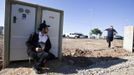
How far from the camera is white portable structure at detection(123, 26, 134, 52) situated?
14113mm

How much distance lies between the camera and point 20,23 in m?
7.46

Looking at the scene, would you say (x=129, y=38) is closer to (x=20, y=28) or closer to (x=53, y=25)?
(x=53, y=25)

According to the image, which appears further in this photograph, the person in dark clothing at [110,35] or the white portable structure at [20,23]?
the person in dark clothing at [110,35]

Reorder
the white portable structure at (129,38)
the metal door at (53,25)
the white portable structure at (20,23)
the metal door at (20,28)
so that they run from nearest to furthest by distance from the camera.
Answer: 1. the white portable structure at (20,23)
2. the metal door at (20,28)
3. the metal door at (53,25)
4. the white portable structure at (129,38)

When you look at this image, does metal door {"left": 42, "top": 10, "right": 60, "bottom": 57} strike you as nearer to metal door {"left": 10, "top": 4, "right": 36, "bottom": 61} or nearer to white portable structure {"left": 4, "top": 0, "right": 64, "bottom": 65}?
white portable structure {"left": 4, "top": 0, "right": 64, "bottom": 65}

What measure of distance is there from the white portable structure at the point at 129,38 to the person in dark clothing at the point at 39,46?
8.05 m

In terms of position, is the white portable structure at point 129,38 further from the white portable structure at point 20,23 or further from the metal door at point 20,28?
the metal door at point 20,28

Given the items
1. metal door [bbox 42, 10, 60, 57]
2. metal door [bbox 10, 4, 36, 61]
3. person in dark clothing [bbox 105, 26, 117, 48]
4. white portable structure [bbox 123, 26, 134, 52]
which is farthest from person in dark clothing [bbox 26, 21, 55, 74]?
person in dark clothing [bbox 105, 26, 117, 48]

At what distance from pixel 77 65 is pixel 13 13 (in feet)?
9.91

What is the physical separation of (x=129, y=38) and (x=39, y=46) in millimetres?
8703

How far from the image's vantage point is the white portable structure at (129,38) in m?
14.1

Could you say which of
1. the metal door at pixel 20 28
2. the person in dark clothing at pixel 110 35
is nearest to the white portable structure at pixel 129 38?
the person in dark clothing at pixel 110 35

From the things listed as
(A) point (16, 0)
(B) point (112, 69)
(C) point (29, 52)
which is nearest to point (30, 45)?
(C) point (29, 52)

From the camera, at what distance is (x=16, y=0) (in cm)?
727
